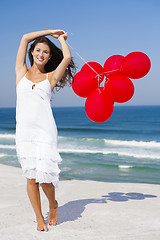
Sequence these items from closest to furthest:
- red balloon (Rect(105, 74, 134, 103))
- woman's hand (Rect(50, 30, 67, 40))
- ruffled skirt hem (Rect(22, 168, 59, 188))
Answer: ruffled skirt hem (Rect(22, 168, 59, 188)) → woman's hand (Rect(50, 30, 67, 40)) → red balloon (Rect(105, 74, 134, 103))

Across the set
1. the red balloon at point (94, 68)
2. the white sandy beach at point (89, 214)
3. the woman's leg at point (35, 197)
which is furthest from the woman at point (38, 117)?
the red balloon at point (94, 68)

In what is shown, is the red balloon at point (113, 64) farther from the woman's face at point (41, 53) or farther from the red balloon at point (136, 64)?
the woman's face at point (41, 53)

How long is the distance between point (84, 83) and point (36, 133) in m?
1.10

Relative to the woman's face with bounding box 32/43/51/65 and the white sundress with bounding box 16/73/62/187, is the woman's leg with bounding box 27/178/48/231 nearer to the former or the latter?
the white sundress with bounding box 16/73/62/187

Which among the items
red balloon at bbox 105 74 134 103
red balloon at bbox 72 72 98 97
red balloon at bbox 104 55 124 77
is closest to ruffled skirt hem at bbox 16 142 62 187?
red balloon at bbox 72 72 98 97

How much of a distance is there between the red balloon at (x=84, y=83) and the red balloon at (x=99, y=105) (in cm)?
14

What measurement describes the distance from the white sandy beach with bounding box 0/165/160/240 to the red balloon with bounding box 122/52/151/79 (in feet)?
5.96

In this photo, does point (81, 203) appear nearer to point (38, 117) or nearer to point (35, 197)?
point (35, 197)

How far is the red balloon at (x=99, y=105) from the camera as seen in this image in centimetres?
380

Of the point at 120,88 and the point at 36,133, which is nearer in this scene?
the point at 36,133

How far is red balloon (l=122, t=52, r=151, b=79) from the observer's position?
3.77 metres

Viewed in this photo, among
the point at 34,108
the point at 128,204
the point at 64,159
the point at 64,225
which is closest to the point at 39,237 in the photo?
the point at 64,225

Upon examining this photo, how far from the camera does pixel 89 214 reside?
4.02 m

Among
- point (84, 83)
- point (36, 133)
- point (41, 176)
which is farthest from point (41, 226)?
point (84, 83)
